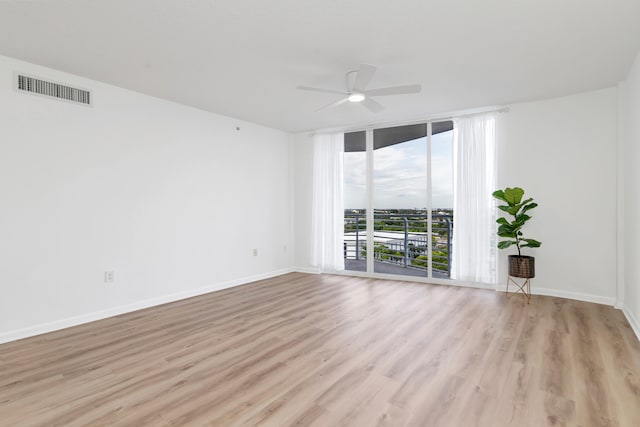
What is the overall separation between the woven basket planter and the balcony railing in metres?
1.11

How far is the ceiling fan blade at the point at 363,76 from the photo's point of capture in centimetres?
288

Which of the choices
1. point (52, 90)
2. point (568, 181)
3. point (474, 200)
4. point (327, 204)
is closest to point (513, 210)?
point (474, 200)

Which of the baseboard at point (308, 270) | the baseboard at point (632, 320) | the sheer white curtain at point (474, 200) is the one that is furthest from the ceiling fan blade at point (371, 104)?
the baseboard at point (308, 270)

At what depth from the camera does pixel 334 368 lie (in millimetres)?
2494

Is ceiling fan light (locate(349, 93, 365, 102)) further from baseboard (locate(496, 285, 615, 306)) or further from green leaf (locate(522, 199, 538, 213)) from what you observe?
baseboard (locate(496, 285, 615, 306))

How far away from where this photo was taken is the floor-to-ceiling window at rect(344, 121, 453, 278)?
532cm

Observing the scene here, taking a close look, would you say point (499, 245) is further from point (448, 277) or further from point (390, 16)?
point (390, 16)

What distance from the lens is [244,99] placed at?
172 inches

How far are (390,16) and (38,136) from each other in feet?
11.4

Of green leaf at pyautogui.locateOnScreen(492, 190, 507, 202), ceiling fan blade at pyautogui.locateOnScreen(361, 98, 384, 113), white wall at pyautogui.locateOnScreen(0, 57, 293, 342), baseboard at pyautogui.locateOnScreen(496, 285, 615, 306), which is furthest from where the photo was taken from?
green leaf at pyautogui.locateOnScreen(492, 190, 507, 202)

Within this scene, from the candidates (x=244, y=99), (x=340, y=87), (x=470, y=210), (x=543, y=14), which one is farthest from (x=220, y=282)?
(x=543, y=14)

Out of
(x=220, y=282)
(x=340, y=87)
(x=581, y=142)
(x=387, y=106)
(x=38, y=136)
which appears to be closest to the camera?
(x=38, y=136)

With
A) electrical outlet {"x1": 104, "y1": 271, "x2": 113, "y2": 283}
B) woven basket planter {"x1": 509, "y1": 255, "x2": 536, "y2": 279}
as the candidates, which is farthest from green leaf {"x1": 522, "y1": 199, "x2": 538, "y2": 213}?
electrical outlet {"x1": 104, "y1": 271, "x2": 113, "y2": 283}

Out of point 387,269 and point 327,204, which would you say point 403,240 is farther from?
point 327,204
